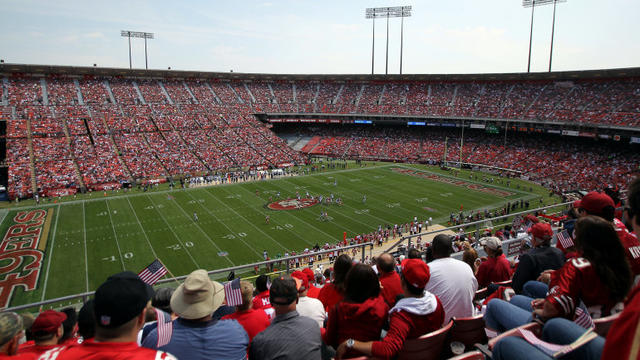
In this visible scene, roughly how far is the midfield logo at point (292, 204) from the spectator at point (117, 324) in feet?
103

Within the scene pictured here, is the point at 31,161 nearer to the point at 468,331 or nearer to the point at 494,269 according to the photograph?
the point at 494,269

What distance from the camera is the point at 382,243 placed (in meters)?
26.8

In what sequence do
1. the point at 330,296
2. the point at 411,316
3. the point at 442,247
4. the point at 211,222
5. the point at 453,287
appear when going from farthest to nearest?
1. the point at 211,222
2. the point at 330,296
3. the point at 442,247
4. the point at 453,287
5. the point at 411,316

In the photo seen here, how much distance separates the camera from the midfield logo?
3419cm

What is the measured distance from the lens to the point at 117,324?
2.51 m

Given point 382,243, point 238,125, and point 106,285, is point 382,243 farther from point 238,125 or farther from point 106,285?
point 238,125

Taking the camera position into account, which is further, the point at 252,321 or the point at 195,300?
the point at 252,321

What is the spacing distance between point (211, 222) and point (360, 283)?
91.9 feet

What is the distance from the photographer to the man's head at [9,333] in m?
3.19

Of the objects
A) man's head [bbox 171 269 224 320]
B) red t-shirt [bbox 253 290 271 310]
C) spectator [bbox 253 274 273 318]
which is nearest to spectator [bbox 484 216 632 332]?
man's head [bbox 171 269 224 320]

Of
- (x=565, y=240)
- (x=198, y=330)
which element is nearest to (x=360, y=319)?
(x=198, y=330)

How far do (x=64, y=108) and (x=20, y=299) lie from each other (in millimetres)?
40949

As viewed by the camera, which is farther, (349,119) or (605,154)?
(349,119)

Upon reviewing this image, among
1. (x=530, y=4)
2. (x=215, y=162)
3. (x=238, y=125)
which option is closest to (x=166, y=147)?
(x=215, y=162)
